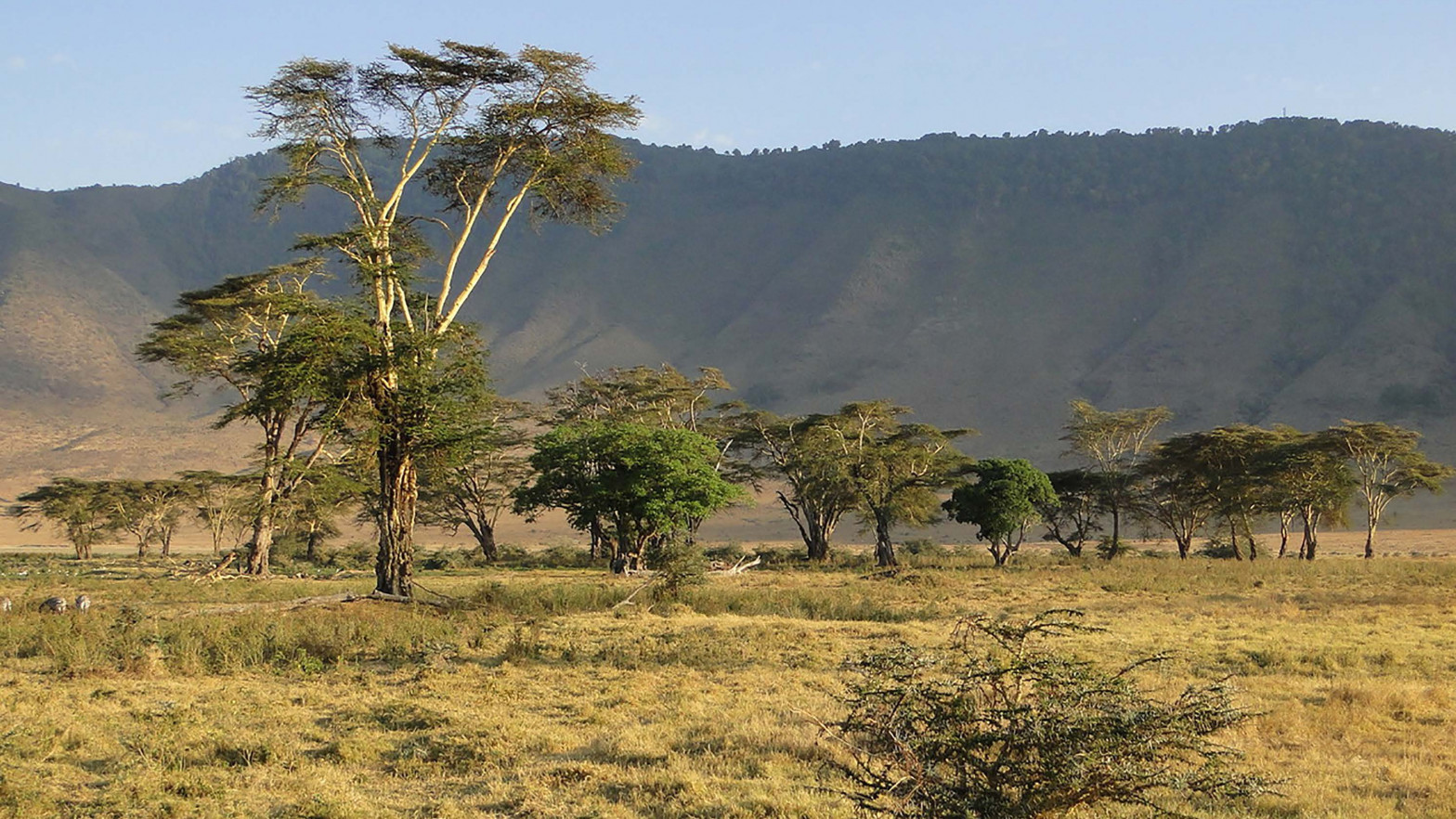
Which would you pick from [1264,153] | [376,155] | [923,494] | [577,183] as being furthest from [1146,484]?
[376,155]

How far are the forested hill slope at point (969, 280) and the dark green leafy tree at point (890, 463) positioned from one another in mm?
47829

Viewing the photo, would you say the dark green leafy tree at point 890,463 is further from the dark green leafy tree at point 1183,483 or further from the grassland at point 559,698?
the grassland at point 559,698

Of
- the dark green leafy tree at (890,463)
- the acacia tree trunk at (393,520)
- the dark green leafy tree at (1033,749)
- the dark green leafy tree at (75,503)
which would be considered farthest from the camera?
the dark green leafy tree at (75,503)

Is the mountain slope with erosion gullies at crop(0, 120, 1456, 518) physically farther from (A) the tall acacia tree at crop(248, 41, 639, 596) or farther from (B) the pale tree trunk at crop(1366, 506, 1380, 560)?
(A) the tall acacia tree at crop(248, 41, 639, 596)

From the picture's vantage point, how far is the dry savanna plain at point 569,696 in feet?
23.2

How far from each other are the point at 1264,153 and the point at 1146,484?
10881cm

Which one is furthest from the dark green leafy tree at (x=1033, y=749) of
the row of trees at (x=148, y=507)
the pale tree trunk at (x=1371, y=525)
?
the pale tree trunk at (x=1371, y=525)

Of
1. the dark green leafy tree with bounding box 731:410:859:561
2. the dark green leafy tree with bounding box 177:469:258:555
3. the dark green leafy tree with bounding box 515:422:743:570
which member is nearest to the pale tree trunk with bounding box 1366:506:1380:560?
the dark green leafy tree with bounding box 731:410:859:561

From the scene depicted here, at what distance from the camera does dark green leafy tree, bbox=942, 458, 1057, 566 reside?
38438mm

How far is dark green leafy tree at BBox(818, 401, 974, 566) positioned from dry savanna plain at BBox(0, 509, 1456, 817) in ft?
62.0

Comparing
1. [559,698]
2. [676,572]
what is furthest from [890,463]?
[559,698]

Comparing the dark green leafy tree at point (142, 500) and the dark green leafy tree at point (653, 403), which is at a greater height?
the dark green leafy tree at point (653, 403)

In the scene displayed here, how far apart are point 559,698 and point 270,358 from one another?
9143 millimetres

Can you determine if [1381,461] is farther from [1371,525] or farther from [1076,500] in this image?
[1076,500]
